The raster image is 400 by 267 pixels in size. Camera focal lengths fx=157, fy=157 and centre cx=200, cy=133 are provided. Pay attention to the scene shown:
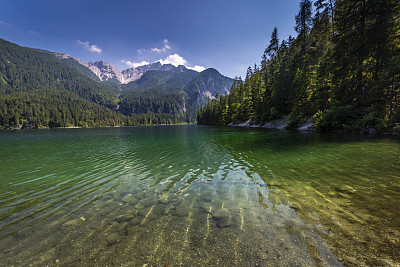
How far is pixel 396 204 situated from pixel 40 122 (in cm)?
23937

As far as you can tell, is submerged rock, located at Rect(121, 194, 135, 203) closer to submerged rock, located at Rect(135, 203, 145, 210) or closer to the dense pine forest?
submerged rock, located at Rect(135, 203, 145, 210)

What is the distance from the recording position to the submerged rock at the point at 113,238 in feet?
14.2

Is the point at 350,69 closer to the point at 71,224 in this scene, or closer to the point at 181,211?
the point at 181,211

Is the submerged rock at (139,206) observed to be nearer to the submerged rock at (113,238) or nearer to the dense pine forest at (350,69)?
the submerged rock at (113,238)

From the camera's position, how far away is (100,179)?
33.0 ft

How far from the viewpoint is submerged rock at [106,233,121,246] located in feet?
14.2

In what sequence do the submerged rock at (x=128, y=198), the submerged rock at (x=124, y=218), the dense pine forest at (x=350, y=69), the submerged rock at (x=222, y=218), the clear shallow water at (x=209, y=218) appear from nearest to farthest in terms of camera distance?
the clear shallow water at (x=209, y=218), the submerged rock at (x=222, y=218), the submerged rock at (x=124, y=218), the submerged rock at (x=128, y=198), the dense pine forest at (x=350, y=69)

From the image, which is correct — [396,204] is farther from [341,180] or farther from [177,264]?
[177,264]

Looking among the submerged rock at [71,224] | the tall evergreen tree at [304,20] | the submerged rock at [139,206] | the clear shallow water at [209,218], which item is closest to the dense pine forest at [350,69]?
the tall evergreen tree at [304,20]

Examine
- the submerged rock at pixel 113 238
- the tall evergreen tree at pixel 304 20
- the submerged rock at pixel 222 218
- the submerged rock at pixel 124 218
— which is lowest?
the submerged rock at pixel 124 218

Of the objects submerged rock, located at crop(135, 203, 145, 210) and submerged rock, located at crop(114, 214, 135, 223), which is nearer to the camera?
submerged rock, located at crop(114, 214, 135, 223)

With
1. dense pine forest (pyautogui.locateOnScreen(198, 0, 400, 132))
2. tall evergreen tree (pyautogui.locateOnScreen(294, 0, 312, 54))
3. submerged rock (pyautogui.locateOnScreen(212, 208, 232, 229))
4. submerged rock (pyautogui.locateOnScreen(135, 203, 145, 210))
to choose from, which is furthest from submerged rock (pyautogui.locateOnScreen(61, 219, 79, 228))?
tall evergreen tree (pyautogui.locateOnScreen(294, 0, 312, 54))

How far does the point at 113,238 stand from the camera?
4.49 m

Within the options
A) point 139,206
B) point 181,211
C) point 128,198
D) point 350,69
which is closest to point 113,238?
point 139,206
